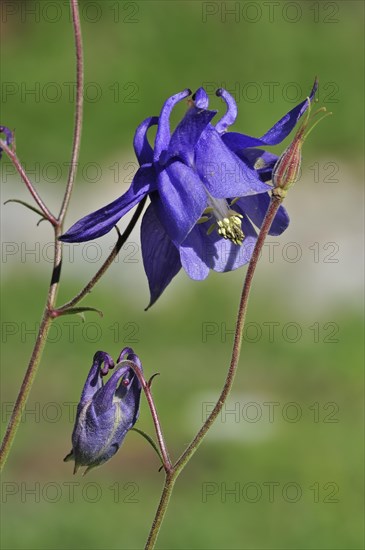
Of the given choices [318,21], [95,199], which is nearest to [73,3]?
[95,199]

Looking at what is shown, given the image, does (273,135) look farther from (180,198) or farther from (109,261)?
(109,261)

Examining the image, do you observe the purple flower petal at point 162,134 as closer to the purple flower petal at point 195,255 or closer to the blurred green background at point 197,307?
the purple flower petal at point 195,255

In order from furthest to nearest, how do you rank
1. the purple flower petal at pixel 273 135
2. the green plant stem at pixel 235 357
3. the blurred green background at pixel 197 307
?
the blurred green background at pixel 197 307 < the purple flower petal at pixel 273 135 < the green plant stem at pixel 235 357

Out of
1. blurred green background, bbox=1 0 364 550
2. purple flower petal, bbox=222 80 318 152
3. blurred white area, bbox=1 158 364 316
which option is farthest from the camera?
blurred white area, bbox=1 158 364 316

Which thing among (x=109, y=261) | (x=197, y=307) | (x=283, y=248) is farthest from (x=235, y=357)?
(x=283, y=248)

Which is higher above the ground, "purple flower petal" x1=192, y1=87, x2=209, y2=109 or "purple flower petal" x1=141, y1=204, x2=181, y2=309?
"purple flower petal" x1=192, y1=87, x2=209, y2=109

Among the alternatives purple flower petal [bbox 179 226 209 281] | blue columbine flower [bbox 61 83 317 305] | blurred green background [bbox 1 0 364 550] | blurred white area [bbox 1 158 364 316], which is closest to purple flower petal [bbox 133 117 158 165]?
blue columbine flower [bbox 61 83 317 305]

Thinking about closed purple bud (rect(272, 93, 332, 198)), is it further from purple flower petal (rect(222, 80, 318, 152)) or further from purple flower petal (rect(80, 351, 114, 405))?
purple flower petal (rect(80, 351, 114, 405))

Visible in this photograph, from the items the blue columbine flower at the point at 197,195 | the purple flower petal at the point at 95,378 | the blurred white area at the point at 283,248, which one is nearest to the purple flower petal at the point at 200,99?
the blue columbine flower at the point at 197,195
